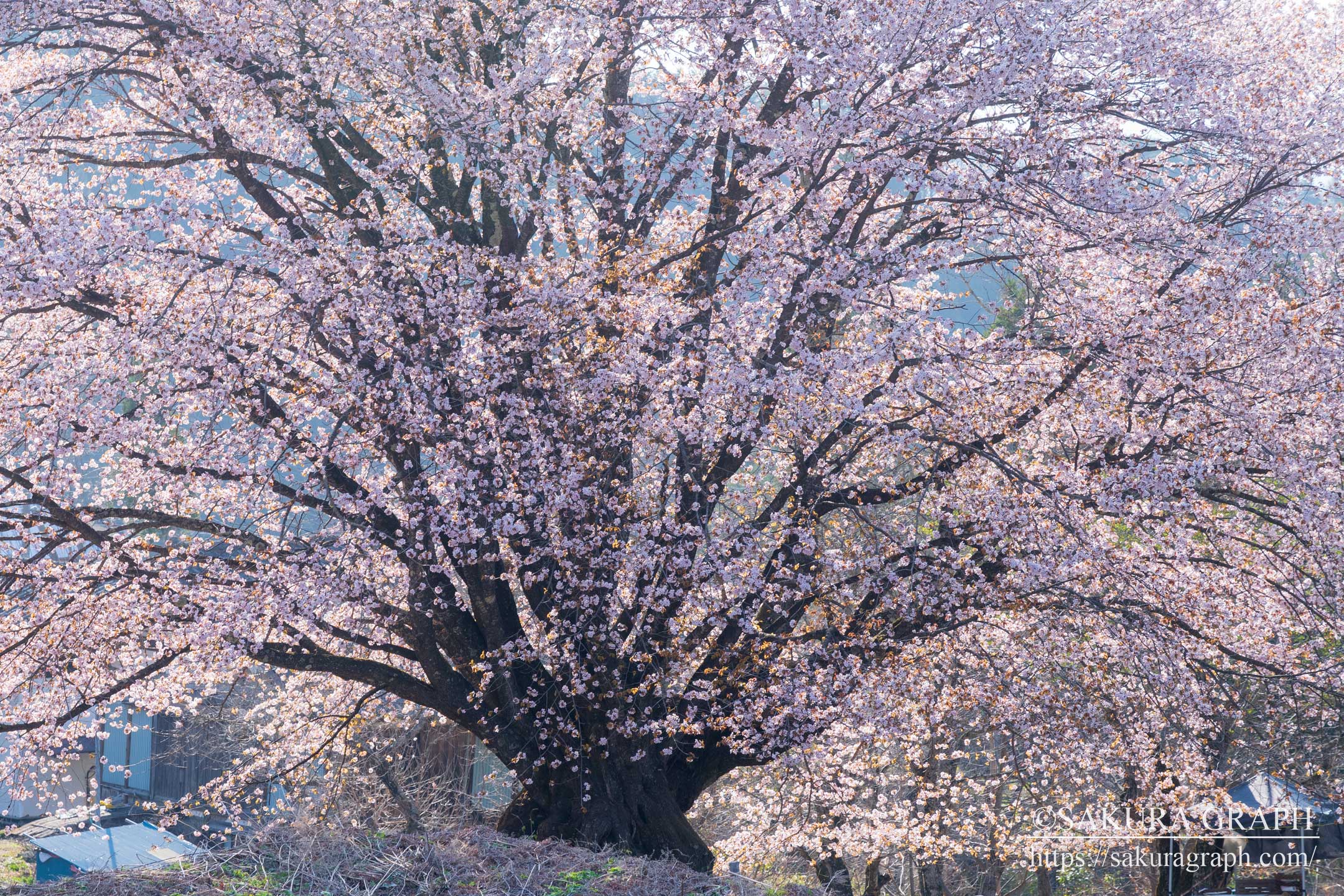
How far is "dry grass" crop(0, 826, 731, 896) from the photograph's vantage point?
6.62 meters

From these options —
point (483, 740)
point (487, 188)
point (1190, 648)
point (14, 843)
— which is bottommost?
point (14, 843)

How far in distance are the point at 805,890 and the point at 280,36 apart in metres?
8.41

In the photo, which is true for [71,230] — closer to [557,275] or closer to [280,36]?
[280,36]

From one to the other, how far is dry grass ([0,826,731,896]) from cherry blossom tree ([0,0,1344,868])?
194 centimetres

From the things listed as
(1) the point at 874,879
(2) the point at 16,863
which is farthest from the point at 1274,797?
(2) the point at 16,863

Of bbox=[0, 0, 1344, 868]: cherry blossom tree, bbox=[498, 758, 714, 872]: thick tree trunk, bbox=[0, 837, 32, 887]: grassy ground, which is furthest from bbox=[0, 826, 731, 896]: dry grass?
bbox=[0, 837, 32, 887]: grassy ground

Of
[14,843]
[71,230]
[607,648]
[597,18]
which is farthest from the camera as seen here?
[14,843]

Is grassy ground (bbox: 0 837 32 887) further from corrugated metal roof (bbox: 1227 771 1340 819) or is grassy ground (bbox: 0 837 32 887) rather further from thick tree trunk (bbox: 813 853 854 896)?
corrugated metal roof (bbox: 1227 771 1340 819)

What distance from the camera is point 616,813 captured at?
402 inches

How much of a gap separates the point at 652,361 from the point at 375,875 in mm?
4276

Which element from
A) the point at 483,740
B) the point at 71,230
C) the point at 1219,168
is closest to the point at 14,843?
the point at 483,740

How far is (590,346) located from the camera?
9.49 m

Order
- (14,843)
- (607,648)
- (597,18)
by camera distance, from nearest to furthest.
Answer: (607,648), (597,18), (14,843)

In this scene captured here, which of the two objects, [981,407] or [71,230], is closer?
[71,230]
